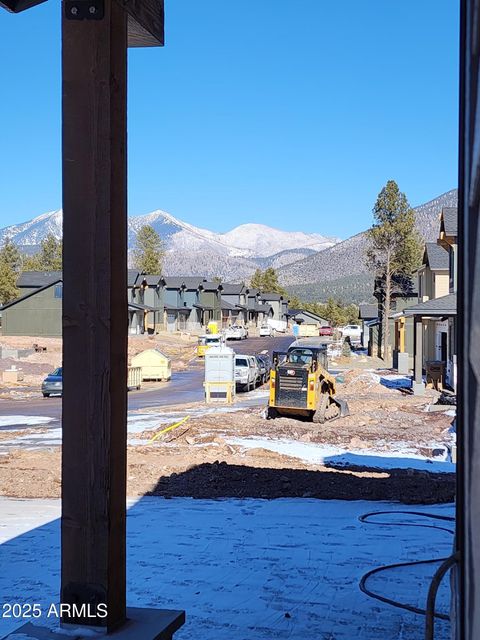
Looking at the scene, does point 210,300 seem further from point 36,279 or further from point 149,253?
point 36,279

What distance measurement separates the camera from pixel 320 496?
35.1 feet

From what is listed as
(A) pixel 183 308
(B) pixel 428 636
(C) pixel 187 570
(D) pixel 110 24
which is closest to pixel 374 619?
(C) pixel 187 570

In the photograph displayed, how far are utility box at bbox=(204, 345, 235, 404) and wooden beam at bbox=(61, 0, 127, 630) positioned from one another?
80.7 ft

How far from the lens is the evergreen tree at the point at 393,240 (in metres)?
57.4

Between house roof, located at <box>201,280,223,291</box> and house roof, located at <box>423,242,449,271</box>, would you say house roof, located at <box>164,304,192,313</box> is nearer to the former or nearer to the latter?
house roof, located at <box>201,280,223,291</box>

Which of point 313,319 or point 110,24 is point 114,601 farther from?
point 313,319

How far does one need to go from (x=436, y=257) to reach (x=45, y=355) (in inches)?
1039

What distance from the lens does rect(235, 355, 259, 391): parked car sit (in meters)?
33.6

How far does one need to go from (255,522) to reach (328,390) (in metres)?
15.4

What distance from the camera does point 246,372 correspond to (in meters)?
33.7

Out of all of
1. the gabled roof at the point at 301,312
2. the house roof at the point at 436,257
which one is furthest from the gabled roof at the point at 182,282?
the house roof at the point at 436,257

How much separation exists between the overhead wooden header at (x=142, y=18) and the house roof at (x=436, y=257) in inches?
1342

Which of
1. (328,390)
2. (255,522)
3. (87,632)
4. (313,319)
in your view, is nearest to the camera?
(87,632)

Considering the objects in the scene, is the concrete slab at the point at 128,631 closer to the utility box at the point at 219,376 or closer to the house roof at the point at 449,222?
the utility box at the point at 219,376
